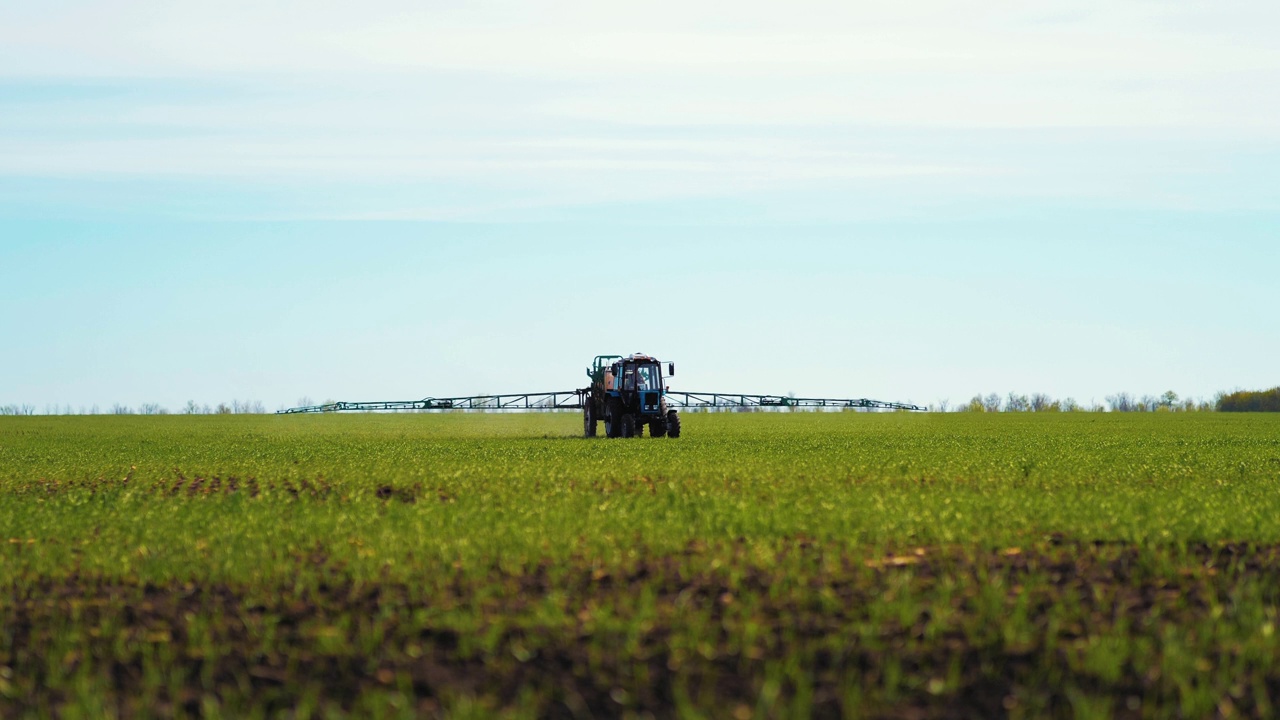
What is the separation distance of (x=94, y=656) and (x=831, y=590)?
4.86m

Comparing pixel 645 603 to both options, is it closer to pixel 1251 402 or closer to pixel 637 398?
pixel 637 398

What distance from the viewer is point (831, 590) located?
946cm

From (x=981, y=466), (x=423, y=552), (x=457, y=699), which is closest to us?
(x=457, y=699)

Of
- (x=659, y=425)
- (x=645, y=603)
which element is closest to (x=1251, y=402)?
(x=659, y=425)

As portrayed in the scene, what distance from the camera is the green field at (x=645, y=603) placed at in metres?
7.21

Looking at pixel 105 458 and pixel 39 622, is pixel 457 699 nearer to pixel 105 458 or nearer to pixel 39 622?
pixel 39 622

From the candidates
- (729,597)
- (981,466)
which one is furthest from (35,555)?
(981,466)

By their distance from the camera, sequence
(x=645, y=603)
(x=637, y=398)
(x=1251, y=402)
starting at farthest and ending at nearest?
(x=1251, y=402) < (x=637, y=398) < (x=645, y=603)

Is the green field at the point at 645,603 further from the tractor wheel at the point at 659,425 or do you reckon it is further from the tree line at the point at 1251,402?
the tree line at the point at 1251,402

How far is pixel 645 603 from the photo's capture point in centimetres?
880

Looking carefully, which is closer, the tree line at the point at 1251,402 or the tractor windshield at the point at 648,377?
the tractor windshield at the point at 648,377

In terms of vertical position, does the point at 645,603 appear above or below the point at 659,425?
below

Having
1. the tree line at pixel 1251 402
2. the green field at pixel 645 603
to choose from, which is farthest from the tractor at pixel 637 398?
the tree line at pixel 1251 402

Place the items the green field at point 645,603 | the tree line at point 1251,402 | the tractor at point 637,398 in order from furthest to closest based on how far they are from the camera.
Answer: the tree line at point 1251,402 < the tractor at point 637,398 < the green field at point 645,603
